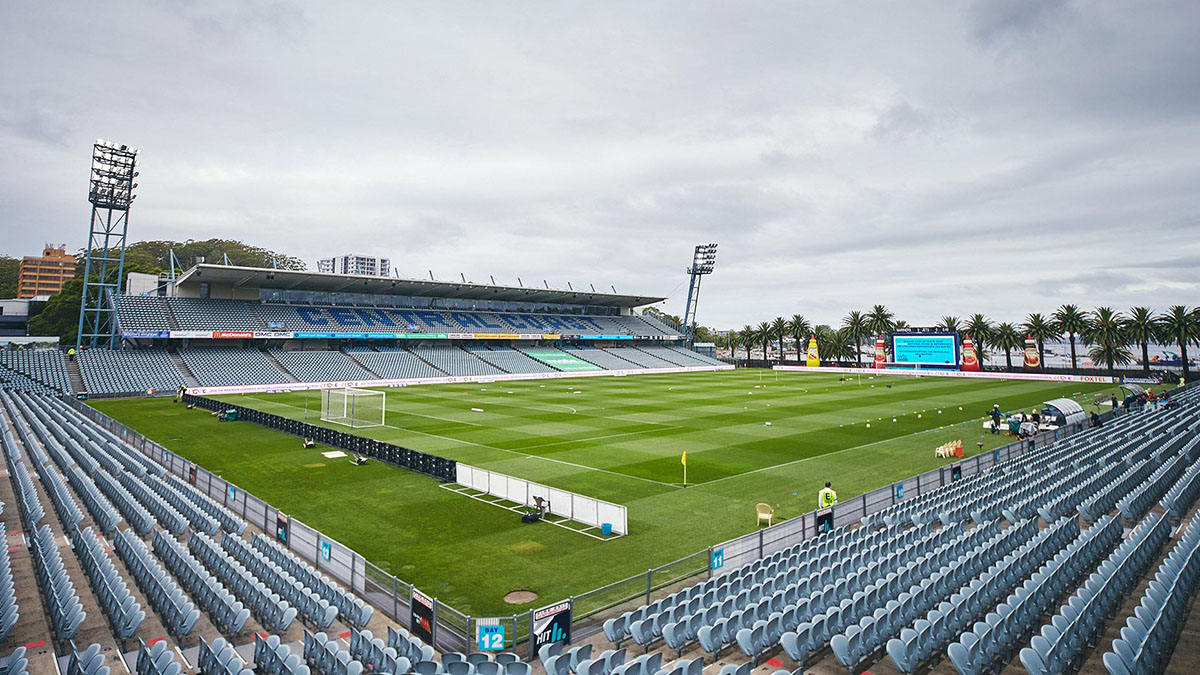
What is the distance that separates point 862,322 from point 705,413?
77186 mm

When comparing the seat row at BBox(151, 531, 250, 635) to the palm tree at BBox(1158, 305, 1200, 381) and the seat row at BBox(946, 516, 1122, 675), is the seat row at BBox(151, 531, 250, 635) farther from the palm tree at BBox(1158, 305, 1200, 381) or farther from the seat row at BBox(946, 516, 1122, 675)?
the palm tree at BBox(1158, 305, 1200, 381)

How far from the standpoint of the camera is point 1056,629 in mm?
8992

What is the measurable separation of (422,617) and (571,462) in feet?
58.5

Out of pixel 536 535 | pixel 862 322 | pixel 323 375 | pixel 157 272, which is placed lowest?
pixel 536 535

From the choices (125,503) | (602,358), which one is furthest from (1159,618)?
(602,358)

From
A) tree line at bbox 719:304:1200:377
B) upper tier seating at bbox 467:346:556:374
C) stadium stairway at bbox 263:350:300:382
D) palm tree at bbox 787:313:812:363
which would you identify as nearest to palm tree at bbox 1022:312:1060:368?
tree line at bbox 719:304:1200:377

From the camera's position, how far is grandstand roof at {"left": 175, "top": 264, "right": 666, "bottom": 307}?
72.8 m

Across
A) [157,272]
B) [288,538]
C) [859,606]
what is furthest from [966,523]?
[157,272]

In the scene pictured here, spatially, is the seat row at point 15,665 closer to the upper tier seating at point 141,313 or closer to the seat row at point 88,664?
the seat row at point 88,664

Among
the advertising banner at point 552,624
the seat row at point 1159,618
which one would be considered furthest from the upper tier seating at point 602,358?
the advertising banner at point 552,624

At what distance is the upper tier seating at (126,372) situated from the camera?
188ft

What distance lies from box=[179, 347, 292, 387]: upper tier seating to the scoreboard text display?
7350cm

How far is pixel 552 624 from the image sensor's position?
1062 centimetres

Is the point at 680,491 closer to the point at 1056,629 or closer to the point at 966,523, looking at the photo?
the point at 966,523
